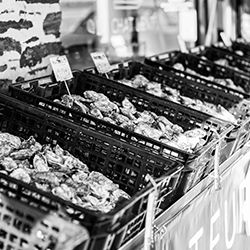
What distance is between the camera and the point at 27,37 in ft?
8.97

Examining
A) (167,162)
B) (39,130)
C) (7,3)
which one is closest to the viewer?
(167,162)

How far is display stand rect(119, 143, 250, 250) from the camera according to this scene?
192 centimetres

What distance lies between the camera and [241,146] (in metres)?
2.85

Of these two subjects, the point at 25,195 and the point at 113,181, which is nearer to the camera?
the point at 25,195

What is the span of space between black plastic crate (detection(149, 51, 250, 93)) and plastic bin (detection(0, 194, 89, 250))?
2463 millimetres

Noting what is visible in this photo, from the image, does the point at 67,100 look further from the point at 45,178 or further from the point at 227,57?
the point at 227,57

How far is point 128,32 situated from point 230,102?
223 centimetres

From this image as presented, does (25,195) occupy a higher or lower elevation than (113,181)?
higher

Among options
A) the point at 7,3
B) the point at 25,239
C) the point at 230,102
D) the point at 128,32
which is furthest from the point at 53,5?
the point at 128,32

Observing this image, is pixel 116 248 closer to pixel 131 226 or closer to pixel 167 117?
pixel 131 226

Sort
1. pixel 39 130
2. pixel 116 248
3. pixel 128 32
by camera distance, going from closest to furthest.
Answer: pixel 116 248
pixel 39 130
pixel 128 32

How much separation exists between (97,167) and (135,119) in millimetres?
560

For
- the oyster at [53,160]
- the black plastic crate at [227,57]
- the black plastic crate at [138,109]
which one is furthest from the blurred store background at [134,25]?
the oyster at [53,160]

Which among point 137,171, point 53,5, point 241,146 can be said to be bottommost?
point 241,146
